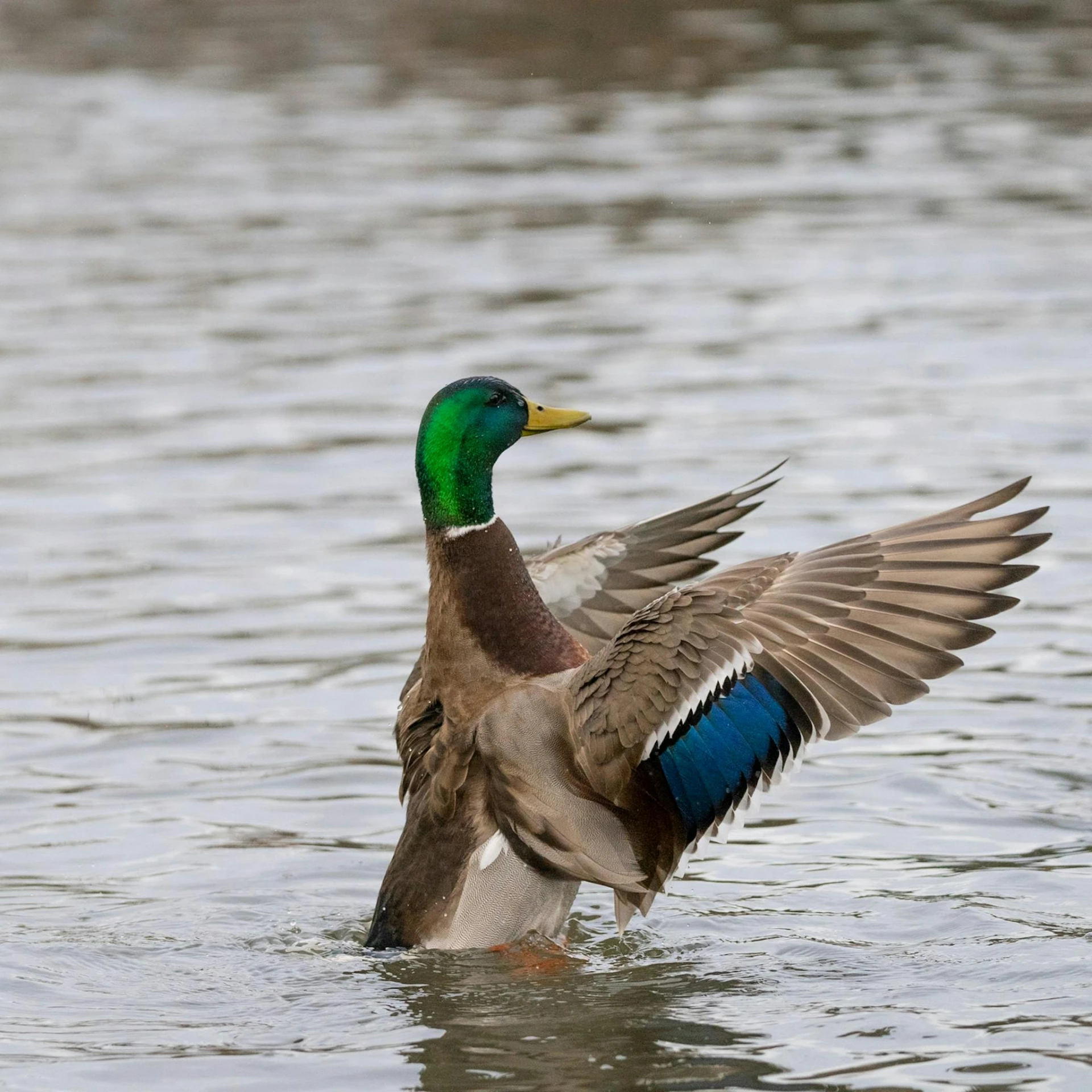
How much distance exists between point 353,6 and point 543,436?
18224mm

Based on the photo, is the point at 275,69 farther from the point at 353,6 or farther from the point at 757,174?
the point at 757,174

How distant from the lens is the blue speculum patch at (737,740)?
17.9 feet

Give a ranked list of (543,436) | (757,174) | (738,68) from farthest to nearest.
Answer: (738,68) < (757,174) < (543,436)

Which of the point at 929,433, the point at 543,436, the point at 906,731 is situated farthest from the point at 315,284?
the point at 906,731

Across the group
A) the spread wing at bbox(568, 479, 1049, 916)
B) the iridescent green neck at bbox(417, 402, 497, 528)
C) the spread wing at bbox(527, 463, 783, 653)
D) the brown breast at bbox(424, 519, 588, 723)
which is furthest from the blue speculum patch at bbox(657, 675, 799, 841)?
the spread wing at bbox(527, 463, 783, 653)

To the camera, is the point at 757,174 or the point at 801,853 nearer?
the point at 801,853

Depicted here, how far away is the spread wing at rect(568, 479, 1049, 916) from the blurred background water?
58 cm

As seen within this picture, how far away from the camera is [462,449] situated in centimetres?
601

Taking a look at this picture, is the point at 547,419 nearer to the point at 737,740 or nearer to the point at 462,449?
the point at 462,449

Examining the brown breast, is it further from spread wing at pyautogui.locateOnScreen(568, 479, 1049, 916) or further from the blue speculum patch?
the blue speculum patch

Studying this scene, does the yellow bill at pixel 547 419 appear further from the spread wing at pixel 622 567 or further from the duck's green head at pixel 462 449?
the spread wing at pixel 622 567

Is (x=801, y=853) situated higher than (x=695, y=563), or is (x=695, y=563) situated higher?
(x=695, y=563)

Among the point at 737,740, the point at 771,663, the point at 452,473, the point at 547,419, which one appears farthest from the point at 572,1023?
the point at 547,419

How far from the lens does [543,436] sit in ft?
38.7
